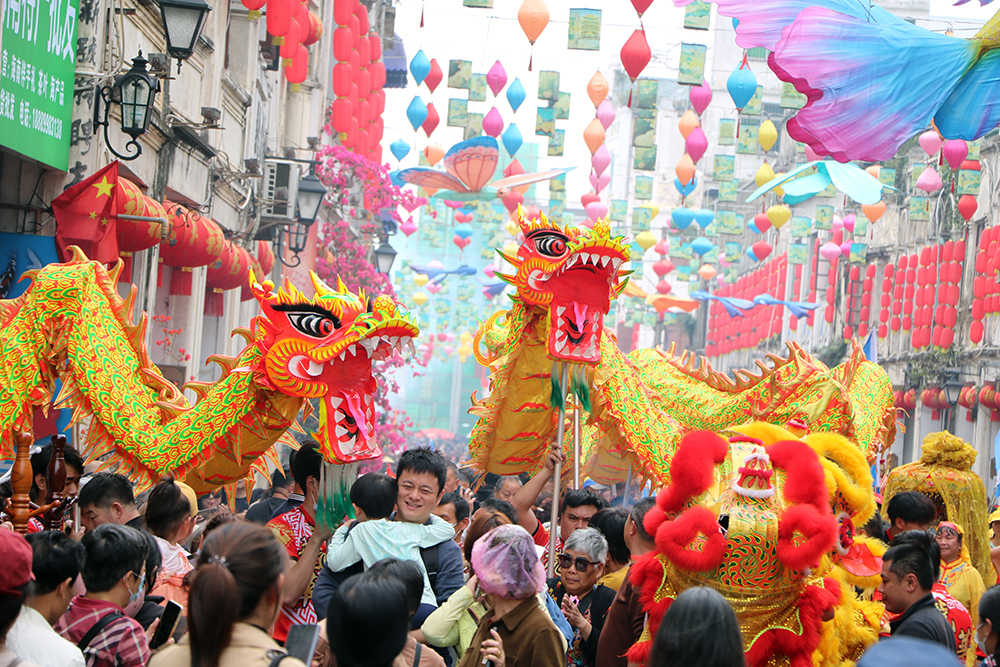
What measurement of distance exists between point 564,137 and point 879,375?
573 inches

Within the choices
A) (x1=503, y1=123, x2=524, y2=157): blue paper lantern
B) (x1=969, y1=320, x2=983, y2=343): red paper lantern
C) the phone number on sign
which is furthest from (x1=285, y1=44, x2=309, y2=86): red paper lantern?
(x1=969, y1=320, x2=983, y2=343): red paper lantern

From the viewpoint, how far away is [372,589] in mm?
3295

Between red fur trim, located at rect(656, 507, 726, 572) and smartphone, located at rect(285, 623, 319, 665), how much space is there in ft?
5.60

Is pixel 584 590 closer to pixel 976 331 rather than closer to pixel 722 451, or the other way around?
pixel 722 451

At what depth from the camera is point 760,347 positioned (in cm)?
4228

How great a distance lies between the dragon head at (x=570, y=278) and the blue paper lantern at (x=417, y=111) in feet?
44.8

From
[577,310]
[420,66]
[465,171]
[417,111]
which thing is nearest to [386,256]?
[465,171]

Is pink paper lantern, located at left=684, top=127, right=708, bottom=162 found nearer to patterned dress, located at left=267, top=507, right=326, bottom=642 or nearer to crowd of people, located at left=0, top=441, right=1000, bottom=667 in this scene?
crowd of people, located at left=0, top=441, right=1000, bottom=667

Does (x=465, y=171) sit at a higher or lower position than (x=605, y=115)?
lower

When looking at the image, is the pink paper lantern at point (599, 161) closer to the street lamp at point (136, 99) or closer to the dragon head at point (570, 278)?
the street lamp at point (136, 99)

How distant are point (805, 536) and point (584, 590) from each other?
1.29 m

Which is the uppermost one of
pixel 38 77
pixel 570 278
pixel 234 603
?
pixel 38 77

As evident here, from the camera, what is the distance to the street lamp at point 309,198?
15531 millimetres

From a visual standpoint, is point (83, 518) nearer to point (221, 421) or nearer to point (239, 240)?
point (221, 421)
